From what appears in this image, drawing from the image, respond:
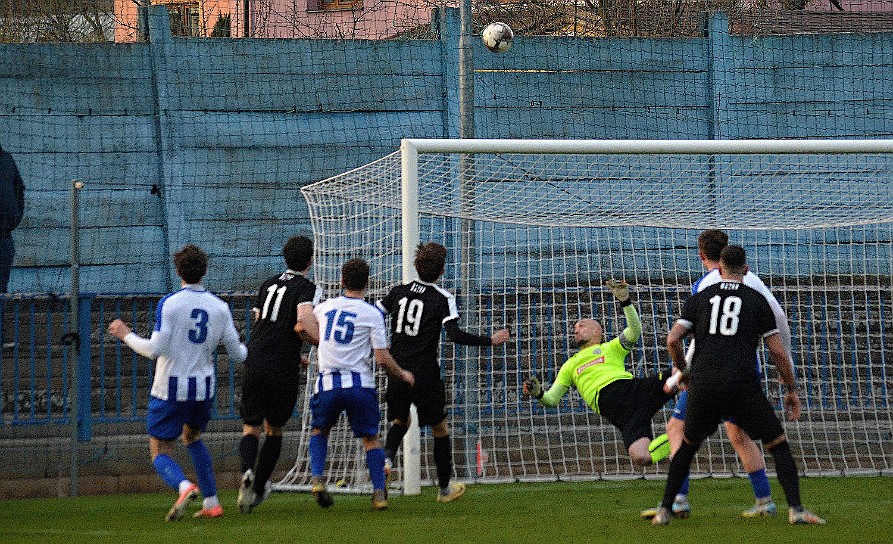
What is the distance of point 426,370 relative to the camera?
341 inches

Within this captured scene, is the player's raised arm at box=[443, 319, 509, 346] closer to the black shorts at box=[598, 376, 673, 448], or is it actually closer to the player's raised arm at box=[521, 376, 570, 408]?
the player's raised arm at box=[521, 376, 570, 408]

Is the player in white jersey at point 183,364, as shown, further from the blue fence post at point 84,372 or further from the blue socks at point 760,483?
the blue socks at point 760,483

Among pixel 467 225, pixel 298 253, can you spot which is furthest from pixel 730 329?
pixel 467 225

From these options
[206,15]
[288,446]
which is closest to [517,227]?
[288,446]

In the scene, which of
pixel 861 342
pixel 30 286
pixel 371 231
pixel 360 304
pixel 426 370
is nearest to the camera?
pixel 360 304

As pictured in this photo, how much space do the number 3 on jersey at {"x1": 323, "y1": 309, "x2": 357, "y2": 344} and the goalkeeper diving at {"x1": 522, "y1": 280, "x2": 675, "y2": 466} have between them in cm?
134

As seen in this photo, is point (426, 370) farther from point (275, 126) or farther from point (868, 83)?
point (868, 83)

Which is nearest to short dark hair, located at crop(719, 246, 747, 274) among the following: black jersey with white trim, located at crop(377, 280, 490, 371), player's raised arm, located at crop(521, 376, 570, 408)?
player's raised arm, located at crop(521, 376, 570, 408)

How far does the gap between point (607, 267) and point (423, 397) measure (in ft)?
11.7

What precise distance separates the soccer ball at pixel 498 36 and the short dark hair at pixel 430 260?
2.24 m

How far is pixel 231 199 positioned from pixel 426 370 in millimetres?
3774

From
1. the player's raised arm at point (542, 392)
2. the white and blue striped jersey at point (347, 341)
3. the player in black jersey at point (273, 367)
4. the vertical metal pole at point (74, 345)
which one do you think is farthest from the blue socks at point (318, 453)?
the vertical metal pole at point (74, 345)

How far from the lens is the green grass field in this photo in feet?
22.8

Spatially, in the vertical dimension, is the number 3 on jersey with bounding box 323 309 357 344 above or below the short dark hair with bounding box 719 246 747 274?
below
